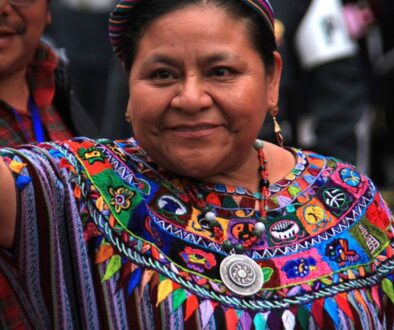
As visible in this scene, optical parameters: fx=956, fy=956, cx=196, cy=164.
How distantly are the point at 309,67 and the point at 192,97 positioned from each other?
344 cm

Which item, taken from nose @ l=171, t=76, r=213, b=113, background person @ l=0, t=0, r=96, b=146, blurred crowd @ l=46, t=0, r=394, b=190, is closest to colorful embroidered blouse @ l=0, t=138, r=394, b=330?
nose @ l=171, t=76, r=213, b=113

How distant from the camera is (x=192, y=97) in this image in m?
2.40

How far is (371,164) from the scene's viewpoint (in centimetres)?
848

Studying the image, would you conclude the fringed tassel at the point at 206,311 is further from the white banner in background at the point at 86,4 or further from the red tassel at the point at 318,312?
the white banner in background at the point at 86,4

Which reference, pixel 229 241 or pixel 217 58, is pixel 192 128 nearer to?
pixel 217 58

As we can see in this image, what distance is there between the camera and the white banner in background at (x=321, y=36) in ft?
18.3

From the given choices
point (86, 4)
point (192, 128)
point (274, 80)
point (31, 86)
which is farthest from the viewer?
point (86, 4)

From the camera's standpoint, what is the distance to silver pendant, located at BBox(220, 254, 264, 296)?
242 centimetres

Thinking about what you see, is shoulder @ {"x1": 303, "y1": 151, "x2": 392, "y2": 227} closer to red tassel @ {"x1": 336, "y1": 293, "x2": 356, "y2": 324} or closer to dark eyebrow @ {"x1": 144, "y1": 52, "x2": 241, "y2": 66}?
red tassel @ {"x1": 336, "y1": 293, "x2": 356, "y2": 324}

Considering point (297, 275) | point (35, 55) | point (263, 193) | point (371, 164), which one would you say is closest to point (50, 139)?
point (35, 55)

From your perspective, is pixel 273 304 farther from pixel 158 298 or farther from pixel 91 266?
pixel 91 266

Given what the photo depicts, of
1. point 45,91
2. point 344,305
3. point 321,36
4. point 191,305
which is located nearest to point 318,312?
point 344,305

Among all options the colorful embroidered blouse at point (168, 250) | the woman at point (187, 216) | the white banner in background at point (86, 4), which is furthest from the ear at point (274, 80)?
the white banner in background at point (86, 4)

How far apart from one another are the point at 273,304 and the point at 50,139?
1186 millimetres
